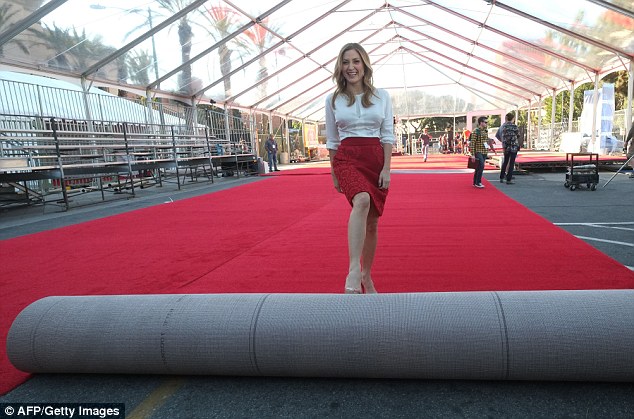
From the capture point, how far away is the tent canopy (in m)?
11.1

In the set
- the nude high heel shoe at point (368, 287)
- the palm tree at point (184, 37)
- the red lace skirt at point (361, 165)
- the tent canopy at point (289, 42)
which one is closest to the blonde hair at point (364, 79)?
the red lace skirt at point (361, 165)

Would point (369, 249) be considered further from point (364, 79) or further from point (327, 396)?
point (327, 396)

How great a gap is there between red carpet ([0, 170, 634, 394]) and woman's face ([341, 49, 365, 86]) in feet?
4.49

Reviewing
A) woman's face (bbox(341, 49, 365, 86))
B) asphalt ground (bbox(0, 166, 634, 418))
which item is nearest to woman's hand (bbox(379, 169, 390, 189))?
woman's face (bbox(341, 49, 365, 86))

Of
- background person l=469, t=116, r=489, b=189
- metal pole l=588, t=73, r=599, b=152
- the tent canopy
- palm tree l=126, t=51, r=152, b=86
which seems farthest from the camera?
metal pole l=588, t=73, r=599, b=152

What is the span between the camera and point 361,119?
2.47m

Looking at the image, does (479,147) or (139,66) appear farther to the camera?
(139,66)

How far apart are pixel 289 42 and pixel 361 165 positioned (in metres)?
17.0

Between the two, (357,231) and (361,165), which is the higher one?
(361,165)

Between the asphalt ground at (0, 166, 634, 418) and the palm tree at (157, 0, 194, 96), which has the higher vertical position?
the palm tree at (157, 0, 194, 96)

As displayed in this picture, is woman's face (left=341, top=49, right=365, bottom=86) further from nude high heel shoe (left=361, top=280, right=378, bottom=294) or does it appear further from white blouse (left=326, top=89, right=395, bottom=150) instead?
nude high heel shoe (left=361, top=280, right=378, bottom=294)

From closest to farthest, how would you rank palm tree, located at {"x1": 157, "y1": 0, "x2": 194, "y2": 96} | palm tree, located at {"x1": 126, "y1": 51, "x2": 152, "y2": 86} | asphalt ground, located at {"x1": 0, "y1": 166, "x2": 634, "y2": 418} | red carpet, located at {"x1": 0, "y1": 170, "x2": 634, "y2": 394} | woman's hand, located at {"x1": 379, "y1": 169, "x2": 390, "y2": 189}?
asphalt ground, located at {"x1": 0, "y1": 166, "x2": 634, "y2": 418} < woman's hand, located at {"x1": 379, "y1": 169, "x2": 390, "y2": 189} < red carpet, located at {"x1": 0, "y1": 170, "x2": 634, "y2": 394} < palm tree, located at {"x1": 157, "y1": 0, "x2": 194, "y2": 96} < palm tree, located at {"x1": 126, "y1": 51, "x2": 152, "y2": 86}

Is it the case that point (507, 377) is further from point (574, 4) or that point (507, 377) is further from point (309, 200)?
point (574, 4)

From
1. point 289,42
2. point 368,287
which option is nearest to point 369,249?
point 368,287
